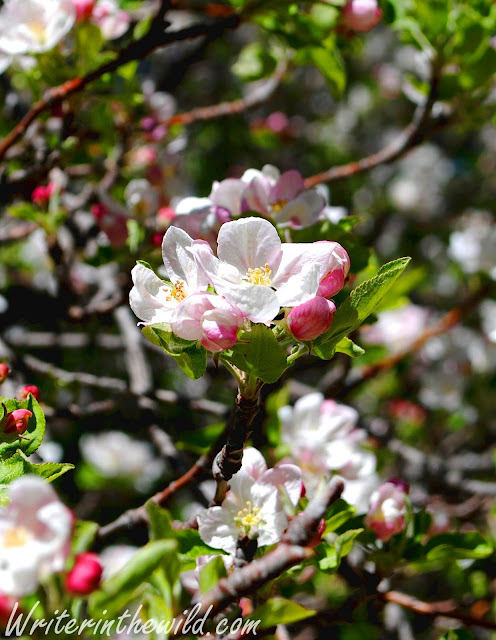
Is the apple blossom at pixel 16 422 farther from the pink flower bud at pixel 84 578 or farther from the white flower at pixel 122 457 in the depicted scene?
the white flower at pixel 122 457

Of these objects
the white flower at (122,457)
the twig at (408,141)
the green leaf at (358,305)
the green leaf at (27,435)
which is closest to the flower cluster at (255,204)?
the green leaf at (358,305)

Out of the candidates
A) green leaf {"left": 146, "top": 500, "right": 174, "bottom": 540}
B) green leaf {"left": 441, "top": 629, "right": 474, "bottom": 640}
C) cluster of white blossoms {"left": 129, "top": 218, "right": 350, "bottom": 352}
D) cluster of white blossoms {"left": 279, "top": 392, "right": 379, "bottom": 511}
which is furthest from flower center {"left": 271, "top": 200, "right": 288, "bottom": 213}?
green leaf {"left": 441, "top": 629, "right": 474, "bottom": 640}

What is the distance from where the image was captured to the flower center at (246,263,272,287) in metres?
1.02

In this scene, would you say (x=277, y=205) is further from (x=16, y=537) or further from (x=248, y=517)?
(x=16, y=537)

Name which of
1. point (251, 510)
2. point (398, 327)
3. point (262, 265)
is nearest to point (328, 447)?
point (251, 510)

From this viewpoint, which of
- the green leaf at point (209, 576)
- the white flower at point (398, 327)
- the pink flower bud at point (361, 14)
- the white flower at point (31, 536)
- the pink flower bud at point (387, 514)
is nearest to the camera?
the white flower at point (31, 536)

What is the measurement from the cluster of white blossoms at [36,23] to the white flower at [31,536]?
1.23m

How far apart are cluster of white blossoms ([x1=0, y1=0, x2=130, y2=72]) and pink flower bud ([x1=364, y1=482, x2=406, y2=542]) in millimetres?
1320

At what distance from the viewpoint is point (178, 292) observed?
3.50ft

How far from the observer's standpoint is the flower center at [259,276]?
1020mm

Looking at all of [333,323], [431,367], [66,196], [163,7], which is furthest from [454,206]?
[333,323]

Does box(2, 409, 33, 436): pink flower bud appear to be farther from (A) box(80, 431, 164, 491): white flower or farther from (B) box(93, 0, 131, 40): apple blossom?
(A) box(80, 431, 164, 491): white flower

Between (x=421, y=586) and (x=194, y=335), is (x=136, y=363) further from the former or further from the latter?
(x=421, y=586)

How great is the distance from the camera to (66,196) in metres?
2.47
